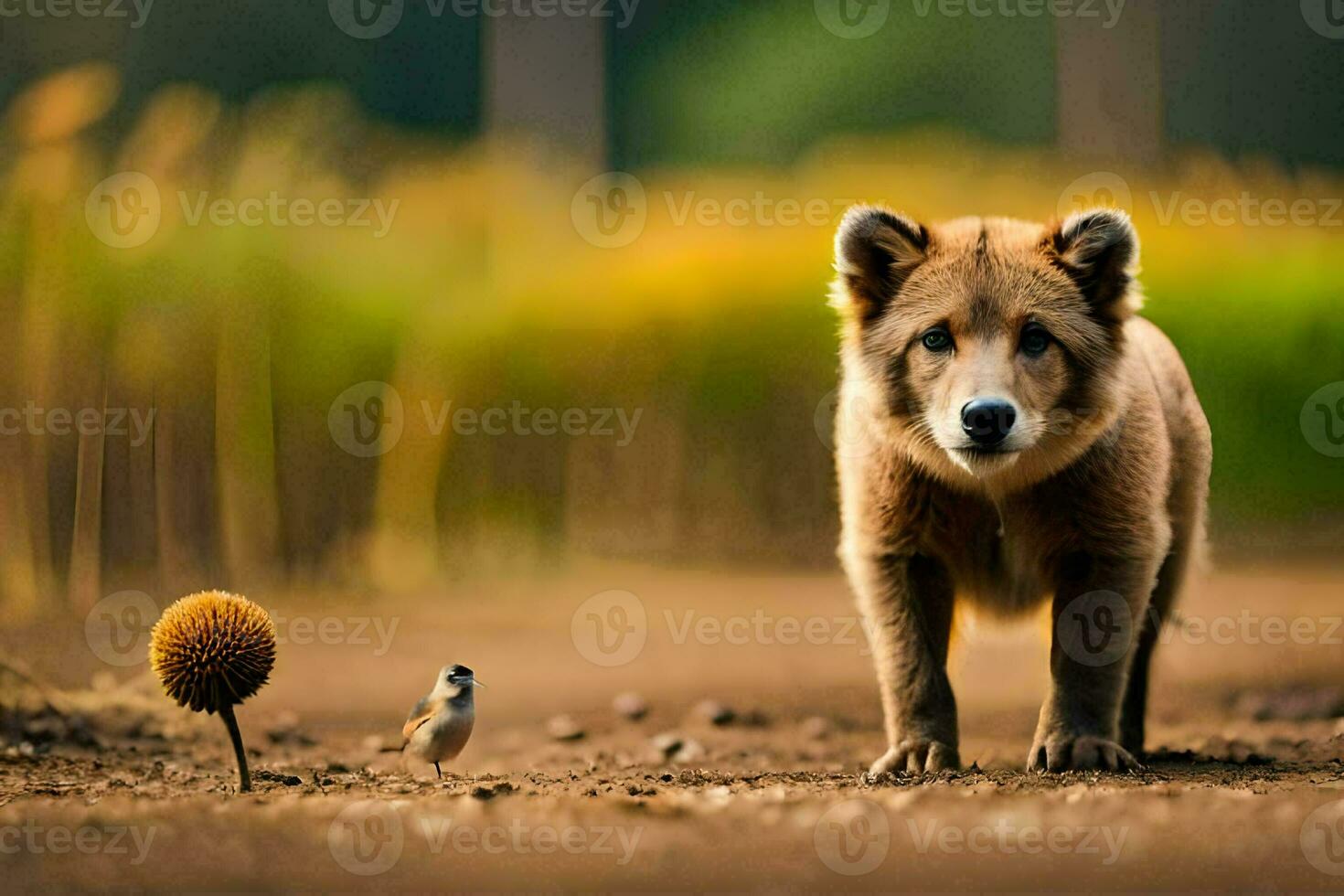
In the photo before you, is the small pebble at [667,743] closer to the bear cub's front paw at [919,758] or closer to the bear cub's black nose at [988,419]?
the bear cub's front paw at [919,758]

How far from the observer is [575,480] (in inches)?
367

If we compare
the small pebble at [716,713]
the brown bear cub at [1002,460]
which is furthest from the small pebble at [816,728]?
the brown bear cub at [1002,460]

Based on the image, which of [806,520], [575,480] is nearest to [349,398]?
[575,480]

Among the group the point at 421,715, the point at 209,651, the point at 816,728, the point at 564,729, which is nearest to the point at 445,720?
the point at 421,715

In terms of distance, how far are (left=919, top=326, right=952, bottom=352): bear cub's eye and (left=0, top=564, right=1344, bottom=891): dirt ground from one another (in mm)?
1081

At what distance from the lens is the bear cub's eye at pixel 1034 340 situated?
14.7ft

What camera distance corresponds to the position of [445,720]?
430 centimetres

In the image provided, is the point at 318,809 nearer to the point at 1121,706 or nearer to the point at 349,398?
the point at 1121,706

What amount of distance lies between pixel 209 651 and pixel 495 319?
5610mm

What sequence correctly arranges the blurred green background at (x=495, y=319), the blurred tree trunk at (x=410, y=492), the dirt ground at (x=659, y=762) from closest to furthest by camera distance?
the dirt ground at (x=659, y=762) < the blurred green background at (x=495, y=319) < the blurred tree trunk at (x=410, y=492)

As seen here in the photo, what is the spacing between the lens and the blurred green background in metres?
8.32

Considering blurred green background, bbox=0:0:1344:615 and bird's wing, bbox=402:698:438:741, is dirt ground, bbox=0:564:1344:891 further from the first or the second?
blurred green background, bbox=0:0:1344:615

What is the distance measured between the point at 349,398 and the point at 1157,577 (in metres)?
5.06

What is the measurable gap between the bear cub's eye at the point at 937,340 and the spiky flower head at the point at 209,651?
2.08 meters
